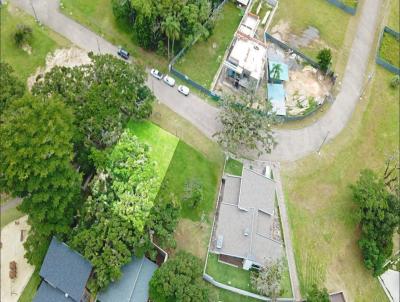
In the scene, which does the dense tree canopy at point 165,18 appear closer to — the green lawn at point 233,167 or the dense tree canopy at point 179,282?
the green lawn at point 233,167

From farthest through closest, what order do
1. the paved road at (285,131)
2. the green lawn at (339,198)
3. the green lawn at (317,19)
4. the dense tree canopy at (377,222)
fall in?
the green lawn at (317,19) < the paved road at (285,131) < the green lawn at (339,198) < the dense tree canopy at (377,222)

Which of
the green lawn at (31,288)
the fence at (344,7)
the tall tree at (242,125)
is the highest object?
the fence at (344,7)

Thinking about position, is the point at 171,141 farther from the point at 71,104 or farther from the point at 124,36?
the point at 124,36

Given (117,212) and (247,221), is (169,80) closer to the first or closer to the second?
(117,212)

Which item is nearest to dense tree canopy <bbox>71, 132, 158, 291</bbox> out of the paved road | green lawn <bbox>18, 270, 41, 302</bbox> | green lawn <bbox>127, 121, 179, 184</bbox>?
green lawn <bbox>127, 121, 179, 184</bbox>

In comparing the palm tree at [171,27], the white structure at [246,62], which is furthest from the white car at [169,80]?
the white structure at [246,62]

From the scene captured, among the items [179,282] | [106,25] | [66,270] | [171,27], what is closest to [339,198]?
[179,282]
